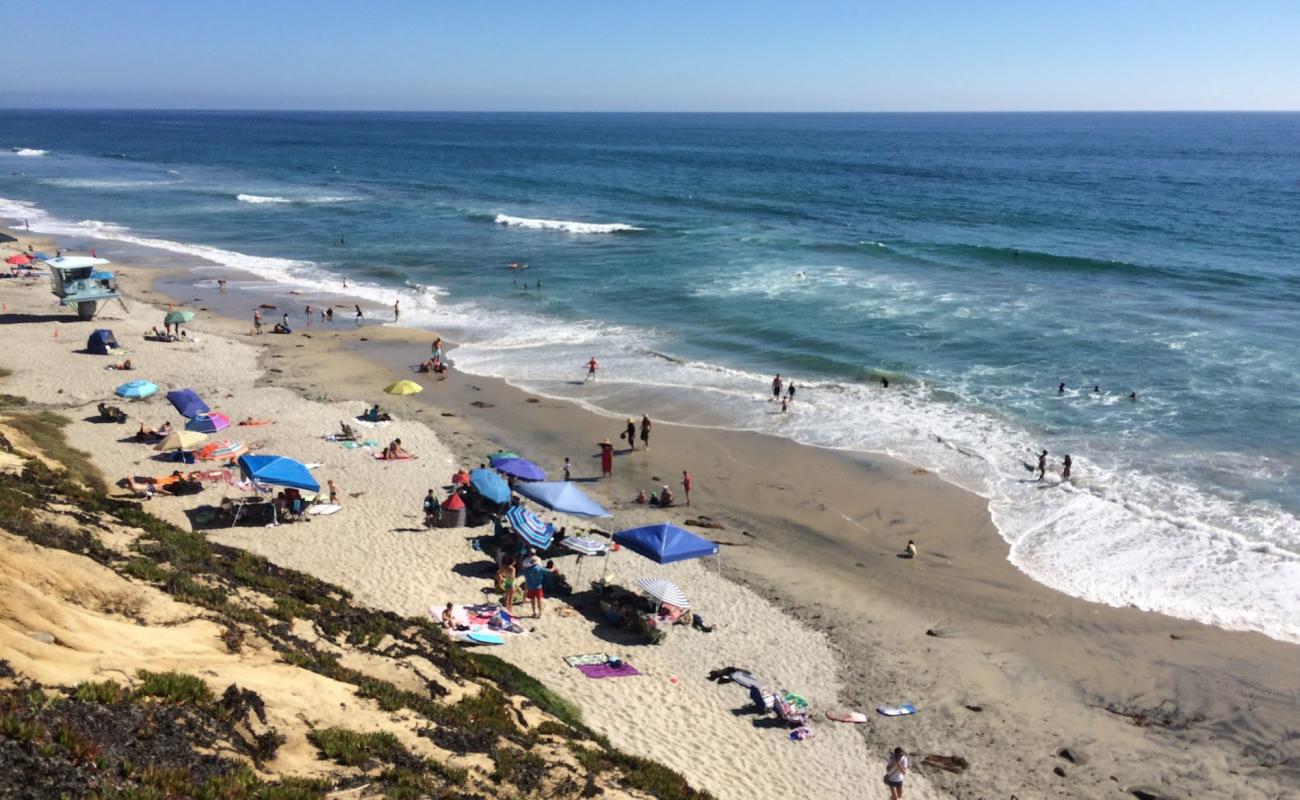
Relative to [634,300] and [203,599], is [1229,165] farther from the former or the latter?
[203,599]

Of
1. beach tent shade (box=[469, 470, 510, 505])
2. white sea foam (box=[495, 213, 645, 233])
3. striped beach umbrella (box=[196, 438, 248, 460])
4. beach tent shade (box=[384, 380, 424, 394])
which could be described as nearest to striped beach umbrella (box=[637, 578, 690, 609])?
beach tent shade (box=[469, 470, 510, 505])

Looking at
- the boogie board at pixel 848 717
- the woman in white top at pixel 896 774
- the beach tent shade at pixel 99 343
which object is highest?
the beach tent shade at pixel 99 343

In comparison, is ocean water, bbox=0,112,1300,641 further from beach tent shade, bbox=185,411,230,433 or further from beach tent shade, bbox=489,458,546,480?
beach tent shade, bbox=185,411,230,433

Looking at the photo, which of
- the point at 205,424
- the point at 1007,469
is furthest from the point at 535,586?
the point at 1007,469

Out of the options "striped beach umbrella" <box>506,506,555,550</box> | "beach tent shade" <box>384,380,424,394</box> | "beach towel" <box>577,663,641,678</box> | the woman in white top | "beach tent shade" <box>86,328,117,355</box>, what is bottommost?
the woman in white top

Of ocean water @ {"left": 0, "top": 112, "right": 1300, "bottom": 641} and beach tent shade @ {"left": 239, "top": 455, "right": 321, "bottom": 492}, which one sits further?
ocean water @ {"left": 0, "top": 112, "right": 1300, "bottom": 641}

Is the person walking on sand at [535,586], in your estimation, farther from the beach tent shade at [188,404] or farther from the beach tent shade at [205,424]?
the beach tent shade at [188,404]

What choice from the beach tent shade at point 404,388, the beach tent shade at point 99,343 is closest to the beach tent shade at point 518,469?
the beach tent shade at point 404,388
